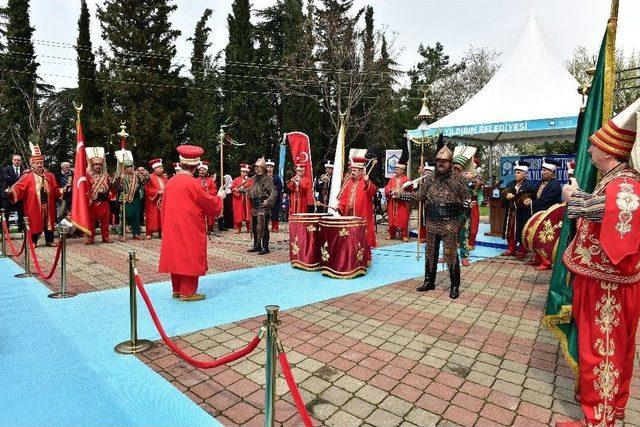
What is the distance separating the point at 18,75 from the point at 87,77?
403 centimetres

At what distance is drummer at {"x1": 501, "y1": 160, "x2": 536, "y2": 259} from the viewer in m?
8.90

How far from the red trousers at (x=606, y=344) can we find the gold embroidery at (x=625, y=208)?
0.40 meters

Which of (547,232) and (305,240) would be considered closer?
(547,232)

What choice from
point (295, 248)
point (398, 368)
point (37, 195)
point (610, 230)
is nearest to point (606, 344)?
point (610, 230)

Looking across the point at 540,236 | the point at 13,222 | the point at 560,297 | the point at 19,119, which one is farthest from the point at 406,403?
the point at 19,119

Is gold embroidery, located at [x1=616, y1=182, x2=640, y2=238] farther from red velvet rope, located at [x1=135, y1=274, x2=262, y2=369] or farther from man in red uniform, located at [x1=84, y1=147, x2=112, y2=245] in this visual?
man in red uniform, located at [x1=84, y1=147, x2=112, y2=245]

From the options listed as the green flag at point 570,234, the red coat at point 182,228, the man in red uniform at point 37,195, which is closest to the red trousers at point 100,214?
the man in red uniform at point 37,195

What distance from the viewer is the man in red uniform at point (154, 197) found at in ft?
39.5

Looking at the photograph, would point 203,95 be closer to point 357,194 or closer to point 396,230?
point 396,230

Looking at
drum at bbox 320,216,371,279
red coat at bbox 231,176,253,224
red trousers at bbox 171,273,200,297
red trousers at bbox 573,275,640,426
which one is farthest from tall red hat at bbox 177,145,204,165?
red coat at bbox 231,176,253,224

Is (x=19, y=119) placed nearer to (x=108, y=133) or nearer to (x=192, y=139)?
(x=108, y=133)

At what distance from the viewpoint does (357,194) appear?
27.7ft

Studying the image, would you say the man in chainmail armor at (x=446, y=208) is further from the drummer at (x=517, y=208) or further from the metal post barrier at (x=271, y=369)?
the metal post barrier at (x=271, y=369)

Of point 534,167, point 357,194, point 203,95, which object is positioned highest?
point 203,95
